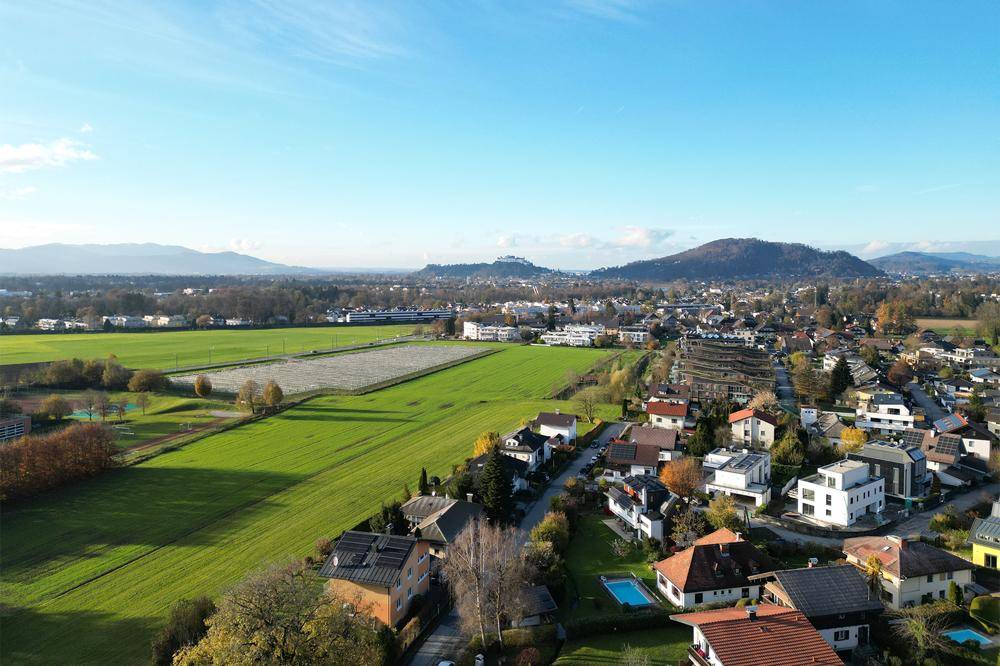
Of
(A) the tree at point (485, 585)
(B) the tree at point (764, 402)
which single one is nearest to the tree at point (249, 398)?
(A) the tree at point (485, 585)

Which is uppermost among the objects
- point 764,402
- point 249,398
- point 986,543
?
point 249,398

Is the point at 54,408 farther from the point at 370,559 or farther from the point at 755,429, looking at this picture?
the point at 755,429

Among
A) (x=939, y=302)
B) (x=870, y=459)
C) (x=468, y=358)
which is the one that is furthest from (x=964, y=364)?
(x=939, y=302)

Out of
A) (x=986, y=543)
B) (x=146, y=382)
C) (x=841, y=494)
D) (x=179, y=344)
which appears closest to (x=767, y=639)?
(x=986, y=543)

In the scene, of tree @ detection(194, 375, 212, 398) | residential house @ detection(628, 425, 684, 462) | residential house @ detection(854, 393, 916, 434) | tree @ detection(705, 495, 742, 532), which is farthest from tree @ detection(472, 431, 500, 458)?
tree @ detection(194, 375, 212, 398)

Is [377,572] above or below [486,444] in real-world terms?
above

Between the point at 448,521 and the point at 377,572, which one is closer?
the point at 377,572

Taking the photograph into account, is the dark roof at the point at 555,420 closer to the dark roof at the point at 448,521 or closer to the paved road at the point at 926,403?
the dark roof at the point at 448,521

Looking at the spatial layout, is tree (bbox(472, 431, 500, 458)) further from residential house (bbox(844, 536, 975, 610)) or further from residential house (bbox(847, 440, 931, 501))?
residential house (bbox(844, 536, 975, 610))
